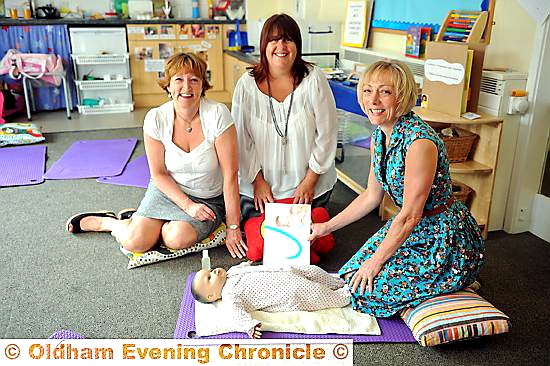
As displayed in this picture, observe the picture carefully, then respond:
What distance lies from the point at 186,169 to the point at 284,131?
499 millimetres

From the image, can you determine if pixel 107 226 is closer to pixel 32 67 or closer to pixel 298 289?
pixel 298 289

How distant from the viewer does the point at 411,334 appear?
Answer: 6.14 feet

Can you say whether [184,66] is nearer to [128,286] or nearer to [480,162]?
[128,286]

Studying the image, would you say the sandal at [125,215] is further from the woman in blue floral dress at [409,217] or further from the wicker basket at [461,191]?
the wicker basket at [461,191]

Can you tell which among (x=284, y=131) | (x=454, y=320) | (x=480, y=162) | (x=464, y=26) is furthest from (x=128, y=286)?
(x=464, y=26)

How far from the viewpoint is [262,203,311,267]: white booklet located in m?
2.19

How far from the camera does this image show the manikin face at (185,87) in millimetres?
2285

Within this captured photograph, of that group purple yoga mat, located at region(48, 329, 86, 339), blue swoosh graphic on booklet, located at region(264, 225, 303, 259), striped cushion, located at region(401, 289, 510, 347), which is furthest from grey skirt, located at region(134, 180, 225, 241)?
striped cushion, located at region(401, 289, 510, 347)

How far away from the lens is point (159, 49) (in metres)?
5.56

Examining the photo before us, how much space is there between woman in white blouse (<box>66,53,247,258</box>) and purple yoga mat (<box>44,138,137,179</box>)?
128 cm

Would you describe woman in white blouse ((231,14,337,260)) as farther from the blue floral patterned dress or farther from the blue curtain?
the blue curtain

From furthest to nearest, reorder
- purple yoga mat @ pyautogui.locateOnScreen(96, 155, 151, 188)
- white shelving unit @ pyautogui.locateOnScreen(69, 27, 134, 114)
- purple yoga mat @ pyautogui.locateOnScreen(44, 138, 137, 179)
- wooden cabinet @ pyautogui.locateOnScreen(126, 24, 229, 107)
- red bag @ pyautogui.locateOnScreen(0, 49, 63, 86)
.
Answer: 1. wooden cabinet @ pyautogui.locateOnScreen(126, 24, 229, 107)
2. white shelving unit @ pyautogui.locateOnScreen(69, 27, 134, 114)
3. red bag @ pyautogui.locateOnScreen(0, 49, 63, 86)
4. purple yoga mat @ pyautogui.locateOnScreen(44, 138, 137, 179)
5. purple yoga mat @ pyautogui.locateOnScreen(96, 155, 151, 188)

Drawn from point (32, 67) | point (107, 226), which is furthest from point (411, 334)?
point (32, 67)

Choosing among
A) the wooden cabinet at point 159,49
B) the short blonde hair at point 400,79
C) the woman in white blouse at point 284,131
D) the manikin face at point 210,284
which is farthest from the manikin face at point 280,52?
the wooden cabinet at point 159,49
